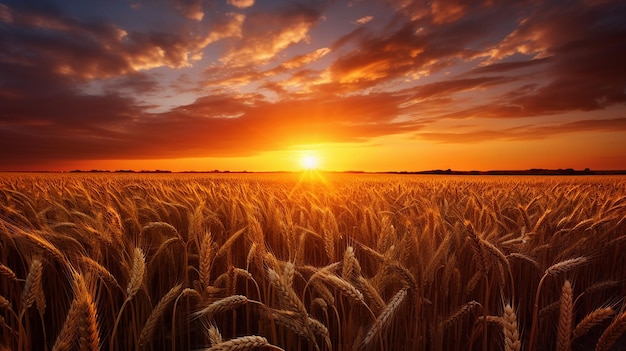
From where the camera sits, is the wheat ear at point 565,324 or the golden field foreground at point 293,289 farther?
the golden field foreground at point 293,289

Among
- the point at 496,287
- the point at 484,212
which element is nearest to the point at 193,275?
the point at 496,287

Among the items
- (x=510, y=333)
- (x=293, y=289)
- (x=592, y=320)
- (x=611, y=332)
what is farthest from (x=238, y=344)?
(x=592, y=320)

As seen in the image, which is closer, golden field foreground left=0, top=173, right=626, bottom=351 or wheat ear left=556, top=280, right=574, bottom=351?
wheat ear left=556, top=280, right=574, bottom=351

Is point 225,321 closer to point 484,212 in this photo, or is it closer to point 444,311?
point 444,311

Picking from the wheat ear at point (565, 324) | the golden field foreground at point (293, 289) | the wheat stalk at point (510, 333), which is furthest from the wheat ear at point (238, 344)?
the wheat ear at point (565, 324)

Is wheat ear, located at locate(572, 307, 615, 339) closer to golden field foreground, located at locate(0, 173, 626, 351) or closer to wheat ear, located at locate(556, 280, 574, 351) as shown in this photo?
golden field foreground, located at locate(0, 173, 626, 351)

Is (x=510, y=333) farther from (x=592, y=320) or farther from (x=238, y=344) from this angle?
(x=238, y=344)

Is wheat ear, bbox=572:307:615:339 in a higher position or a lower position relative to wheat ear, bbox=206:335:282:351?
lower

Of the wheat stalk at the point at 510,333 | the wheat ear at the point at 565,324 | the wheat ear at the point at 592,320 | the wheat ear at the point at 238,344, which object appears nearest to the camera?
the wheat ear at the point at 238,344

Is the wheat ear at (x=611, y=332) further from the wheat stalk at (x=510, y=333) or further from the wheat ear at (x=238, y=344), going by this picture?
the wheat ear at (x=238, y=344)

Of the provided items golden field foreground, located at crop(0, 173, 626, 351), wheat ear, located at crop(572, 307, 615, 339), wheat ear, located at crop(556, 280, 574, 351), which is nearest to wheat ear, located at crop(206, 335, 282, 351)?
golden field foreground, located at crop(0, 173, 626, 351)

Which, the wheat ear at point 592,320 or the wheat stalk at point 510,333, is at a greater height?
the wheat stalk at point 510,333

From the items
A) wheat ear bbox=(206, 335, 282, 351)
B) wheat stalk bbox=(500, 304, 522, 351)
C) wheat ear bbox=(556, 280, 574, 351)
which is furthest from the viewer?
wheat ear bbox=(556, 280, 574, 351)

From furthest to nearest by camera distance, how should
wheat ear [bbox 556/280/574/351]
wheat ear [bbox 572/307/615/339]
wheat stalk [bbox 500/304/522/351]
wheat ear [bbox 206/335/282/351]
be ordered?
1. wheat ear [bbox 572/307/615/339]
2. wheat ear [bbox 556/280/574/351]
3. wheat stalk [bbox 500/304/522/351]
4. wheat ear [bbox 206/335/282/351]
